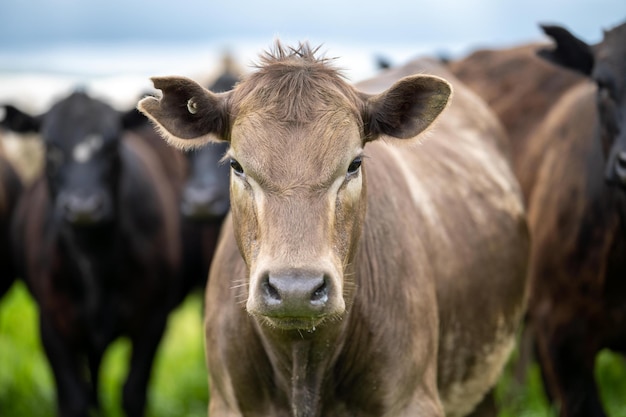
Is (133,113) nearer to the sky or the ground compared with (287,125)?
nearer to the ground

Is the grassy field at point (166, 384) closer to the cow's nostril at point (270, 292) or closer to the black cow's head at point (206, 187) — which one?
the black cow's head at point (206, 187)

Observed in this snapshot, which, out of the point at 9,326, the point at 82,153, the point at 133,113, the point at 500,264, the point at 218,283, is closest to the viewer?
the point at 218,283

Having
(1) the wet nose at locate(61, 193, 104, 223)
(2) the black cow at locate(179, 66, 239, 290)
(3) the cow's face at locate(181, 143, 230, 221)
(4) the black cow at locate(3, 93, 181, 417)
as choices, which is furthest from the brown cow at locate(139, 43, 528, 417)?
(4) the black cow at locate(3, 93, 181, 417)

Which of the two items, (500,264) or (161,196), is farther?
(161,196)

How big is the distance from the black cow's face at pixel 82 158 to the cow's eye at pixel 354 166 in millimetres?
3219

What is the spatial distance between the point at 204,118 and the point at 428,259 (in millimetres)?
1283

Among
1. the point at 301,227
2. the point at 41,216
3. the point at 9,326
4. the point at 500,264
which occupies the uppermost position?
the point at 301,227

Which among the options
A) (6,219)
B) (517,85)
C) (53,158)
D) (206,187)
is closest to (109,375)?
(6,219)

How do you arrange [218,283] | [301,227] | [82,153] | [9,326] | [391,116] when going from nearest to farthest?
[301,227]
[391,116]
[218,283]
[82,153]
[9,326]

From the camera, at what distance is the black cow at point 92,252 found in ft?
22.7

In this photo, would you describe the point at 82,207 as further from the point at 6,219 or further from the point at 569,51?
the point at 569,51

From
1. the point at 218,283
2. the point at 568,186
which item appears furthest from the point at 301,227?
the point at 568,186

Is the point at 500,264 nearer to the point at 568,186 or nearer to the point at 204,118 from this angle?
the point at 568,186

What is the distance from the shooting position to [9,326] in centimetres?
1009
